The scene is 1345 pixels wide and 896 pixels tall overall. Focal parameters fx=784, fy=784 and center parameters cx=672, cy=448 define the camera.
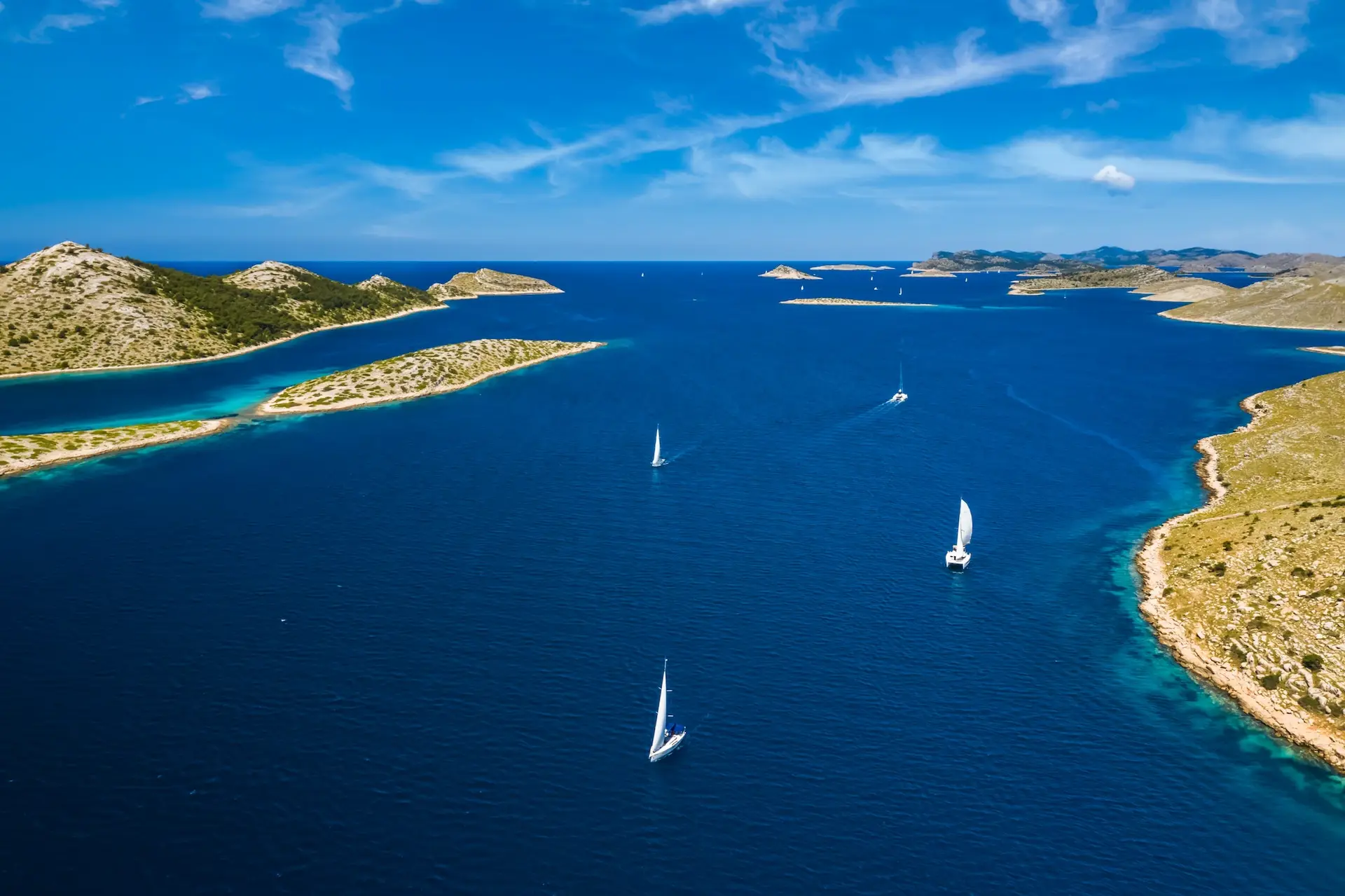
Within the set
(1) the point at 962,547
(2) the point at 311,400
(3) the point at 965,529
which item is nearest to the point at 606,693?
(1) the point at 962,547

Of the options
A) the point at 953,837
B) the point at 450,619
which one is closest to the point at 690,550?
the point at 450,619

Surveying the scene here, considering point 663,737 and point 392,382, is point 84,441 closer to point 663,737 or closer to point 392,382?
point 392,382

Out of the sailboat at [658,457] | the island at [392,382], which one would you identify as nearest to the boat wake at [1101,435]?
the sailboat at [658,457]

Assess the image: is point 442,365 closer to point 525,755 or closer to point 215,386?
point 215,386

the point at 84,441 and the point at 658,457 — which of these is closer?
the point at 658,457

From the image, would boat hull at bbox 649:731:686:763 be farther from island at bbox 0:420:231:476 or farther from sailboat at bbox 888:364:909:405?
sailboat at bbox 888:364:909:405

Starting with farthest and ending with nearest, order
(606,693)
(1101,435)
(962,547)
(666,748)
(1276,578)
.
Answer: (1101,435), (962,547), (1276,578), (606,693), (666,748)

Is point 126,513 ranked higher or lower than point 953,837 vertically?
higher
